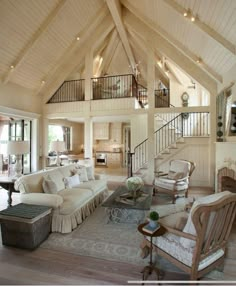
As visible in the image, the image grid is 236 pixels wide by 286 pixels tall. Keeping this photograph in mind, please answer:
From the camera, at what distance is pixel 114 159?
1077 centimetres

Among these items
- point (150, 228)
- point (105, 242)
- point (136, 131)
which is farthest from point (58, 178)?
point (136, 131)

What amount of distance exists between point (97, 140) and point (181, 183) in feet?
24.1

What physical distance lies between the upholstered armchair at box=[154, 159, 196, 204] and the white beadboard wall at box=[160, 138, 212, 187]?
4.83ft

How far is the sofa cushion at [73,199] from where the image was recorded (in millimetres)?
3102

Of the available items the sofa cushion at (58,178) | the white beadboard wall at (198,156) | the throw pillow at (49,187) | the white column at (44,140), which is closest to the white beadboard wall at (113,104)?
the white column at (44,140)

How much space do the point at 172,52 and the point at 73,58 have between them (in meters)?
3.88

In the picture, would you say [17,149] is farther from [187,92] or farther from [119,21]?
[187,92]

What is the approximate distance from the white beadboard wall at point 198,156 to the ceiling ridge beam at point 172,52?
1826mm

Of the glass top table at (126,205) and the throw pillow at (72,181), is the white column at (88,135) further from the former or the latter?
the glass top table at (126,205)

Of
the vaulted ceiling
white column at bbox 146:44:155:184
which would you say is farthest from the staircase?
the vaulted ceiling

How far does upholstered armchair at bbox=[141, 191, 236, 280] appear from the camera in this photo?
175 centimetres

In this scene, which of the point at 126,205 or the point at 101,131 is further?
the point at 101,131

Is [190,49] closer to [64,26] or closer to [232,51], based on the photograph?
[232,51]

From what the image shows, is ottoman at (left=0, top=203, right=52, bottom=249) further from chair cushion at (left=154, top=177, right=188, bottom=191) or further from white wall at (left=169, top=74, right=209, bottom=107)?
white wall at (left=169, top=74, right=209, bottom=107)
